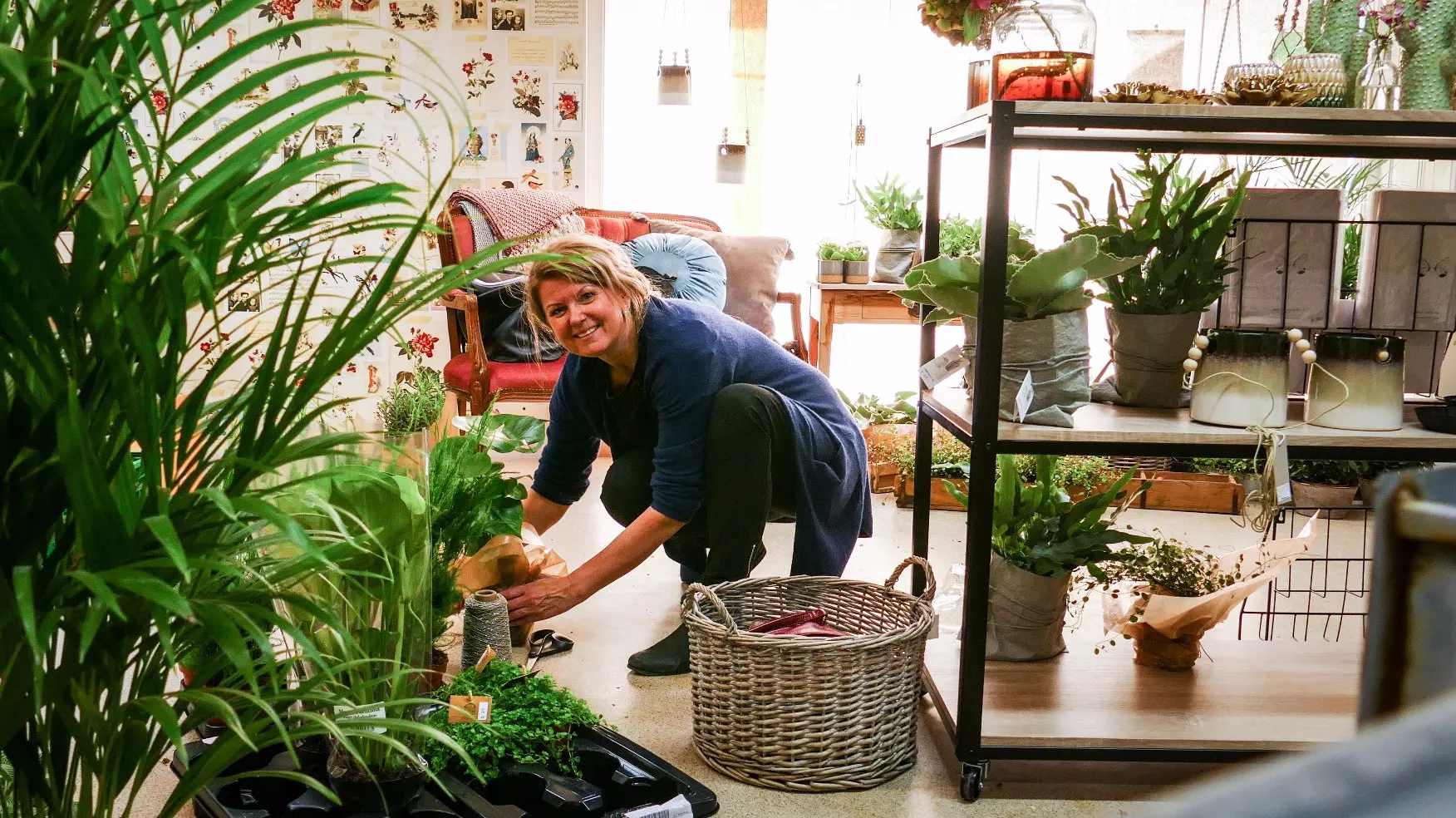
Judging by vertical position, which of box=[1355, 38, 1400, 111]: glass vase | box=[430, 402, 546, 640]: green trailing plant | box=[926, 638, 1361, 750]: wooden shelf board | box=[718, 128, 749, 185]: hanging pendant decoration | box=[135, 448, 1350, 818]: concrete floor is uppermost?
box=[718, 128, 749, 185]: hanging pendant decoration

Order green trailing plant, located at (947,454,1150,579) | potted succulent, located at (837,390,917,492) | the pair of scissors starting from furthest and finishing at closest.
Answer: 1. potted succulent, located at (837,390,917,492)
2. the pair of scissors
3. green trailing plant, located at (947,454,1150,579)

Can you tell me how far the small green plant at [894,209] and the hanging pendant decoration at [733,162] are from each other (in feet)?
2.25

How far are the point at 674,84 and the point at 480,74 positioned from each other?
891 mm

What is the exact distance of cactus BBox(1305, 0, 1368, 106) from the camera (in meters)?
1.85

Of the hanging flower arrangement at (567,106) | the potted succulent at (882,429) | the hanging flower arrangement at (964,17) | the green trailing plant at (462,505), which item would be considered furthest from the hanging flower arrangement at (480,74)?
the hanging flower arrangement at (964,17)

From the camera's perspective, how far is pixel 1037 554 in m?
2.05

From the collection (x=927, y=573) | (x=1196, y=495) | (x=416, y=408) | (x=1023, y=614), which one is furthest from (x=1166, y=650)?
(x=1196, y=495)

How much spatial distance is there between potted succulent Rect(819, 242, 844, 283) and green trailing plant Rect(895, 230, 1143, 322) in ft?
8.93

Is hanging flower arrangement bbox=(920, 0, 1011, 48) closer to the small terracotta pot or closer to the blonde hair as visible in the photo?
the blonde hair

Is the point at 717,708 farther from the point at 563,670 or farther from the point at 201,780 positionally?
the point at 201,780

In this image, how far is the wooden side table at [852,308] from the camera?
462cm

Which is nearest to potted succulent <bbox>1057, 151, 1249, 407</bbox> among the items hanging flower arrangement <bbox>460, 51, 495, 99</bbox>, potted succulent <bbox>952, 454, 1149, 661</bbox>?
potted succulent <bbox>952, 454, 1149, 661</bbox>

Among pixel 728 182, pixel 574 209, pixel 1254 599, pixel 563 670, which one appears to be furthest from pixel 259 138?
pixel 728 182

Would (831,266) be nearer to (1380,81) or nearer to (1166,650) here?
(1166,650)
